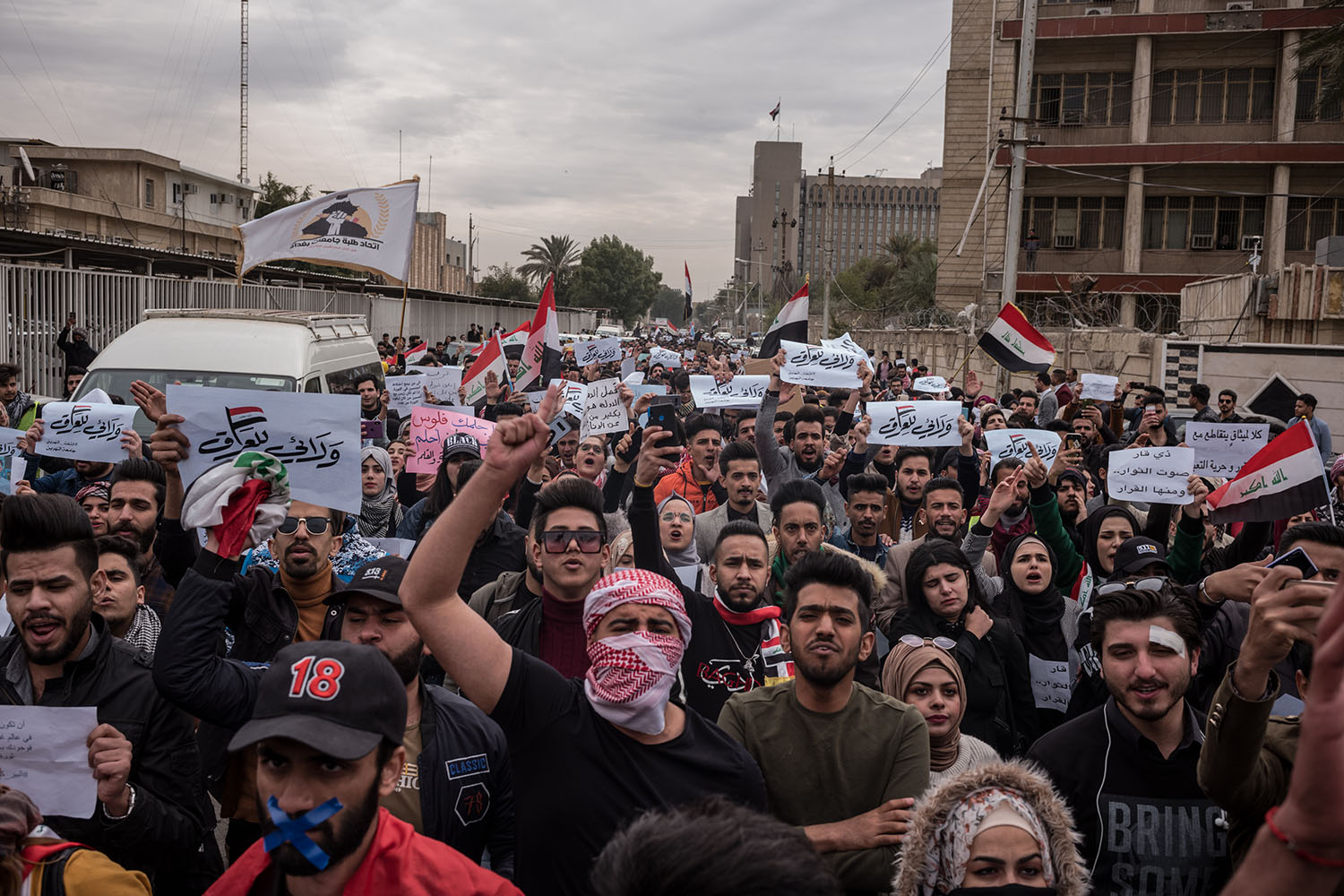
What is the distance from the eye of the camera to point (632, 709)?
285 centimetres

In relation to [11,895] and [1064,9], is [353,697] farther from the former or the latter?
[1064,9]

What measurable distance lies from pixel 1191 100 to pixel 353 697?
4480 cm

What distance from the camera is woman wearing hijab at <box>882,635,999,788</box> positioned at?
3789 millimetres

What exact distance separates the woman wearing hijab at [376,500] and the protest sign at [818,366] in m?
5.03

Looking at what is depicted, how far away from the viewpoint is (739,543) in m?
4.77

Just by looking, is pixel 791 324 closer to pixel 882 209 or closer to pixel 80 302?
pixel 80 302

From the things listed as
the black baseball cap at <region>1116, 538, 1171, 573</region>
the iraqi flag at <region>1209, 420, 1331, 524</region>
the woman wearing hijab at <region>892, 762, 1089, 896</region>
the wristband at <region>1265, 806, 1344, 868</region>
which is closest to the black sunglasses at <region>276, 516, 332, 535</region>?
the woman wearing hijab at <region>892, 762, 1089, 896</region>

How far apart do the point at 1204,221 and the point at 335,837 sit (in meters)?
44.2

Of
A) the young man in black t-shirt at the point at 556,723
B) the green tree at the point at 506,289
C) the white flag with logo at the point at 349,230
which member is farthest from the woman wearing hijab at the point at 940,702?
the green tree at the point at 506,289

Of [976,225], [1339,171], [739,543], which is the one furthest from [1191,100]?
[739,543]

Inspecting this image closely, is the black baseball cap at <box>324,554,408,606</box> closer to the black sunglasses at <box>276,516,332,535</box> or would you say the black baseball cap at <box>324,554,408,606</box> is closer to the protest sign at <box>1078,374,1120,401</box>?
the black sunglasses at <box>276,516,332,535</box>

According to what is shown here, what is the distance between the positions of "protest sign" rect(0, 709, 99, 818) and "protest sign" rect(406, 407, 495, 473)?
4.80 m

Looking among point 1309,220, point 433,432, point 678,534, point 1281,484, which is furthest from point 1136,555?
point 1309,220

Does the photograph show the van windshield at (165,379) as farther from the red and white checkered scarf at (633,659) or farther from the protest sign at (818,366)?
the red and white checkered scarf at (633,659)
